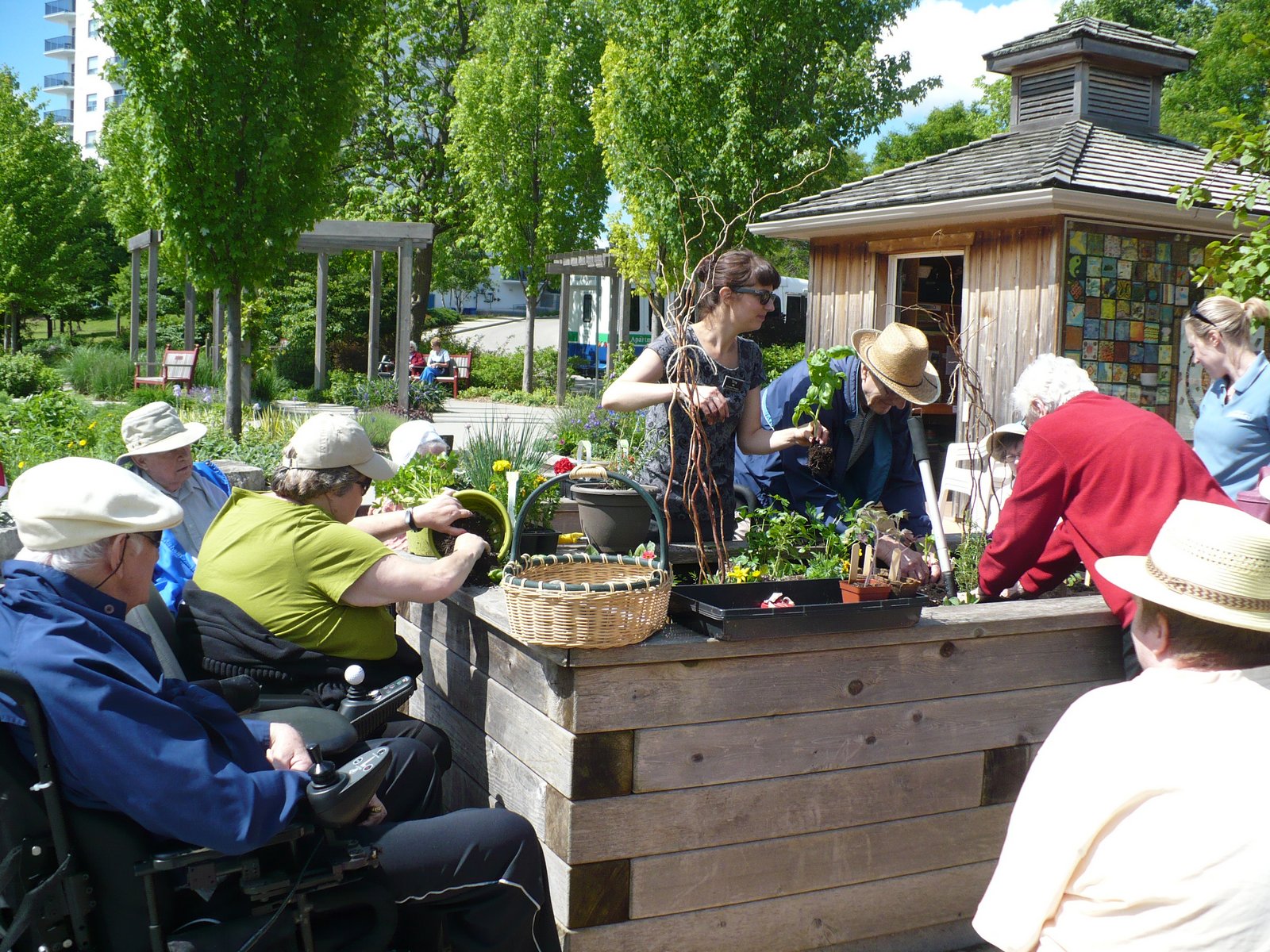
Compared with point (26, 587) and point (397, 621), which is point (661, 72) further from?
point (26, 587)

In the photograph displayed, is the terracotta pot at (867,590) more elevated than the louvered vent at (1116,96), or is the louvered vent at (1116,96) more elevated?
the louvered vent at (1116,96)

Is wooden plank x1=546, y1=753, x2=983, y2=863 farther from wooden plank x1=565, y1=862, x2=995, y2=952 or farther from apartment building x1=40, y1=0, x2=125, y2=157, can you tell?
apartment building x1=40, y1=0, x2=125, y2=157

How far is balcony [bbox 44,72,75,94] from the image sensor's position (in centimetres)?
8599

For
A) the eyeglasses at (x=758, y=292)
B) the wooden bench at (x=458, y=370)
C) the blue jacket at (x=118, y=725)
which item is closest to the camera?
the blue jacket at (x=118, y=725)

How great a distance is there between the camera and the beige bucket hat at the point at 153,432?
4.42m

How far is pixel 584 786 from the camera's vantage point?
274 cm

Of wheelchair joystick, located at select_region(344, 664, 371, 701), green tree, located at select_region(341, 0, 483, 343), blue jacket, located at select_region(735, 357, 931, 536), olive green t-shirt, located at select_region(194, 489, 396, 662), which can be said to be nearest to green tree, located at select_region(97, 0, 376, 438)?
blue jacket, located at select_region(735, 357, 931, 536)

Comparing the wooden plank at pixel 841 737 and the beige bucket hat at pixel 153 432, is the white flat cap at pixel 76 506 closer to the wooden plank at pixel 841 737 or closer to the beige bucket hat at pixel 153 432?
the wooden plank at pixel 841 737

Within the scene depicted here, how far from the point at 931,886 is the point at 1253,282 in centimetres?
402

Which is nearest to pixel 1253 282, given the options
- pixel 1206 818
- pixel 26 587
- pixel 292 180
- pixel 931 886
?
pixel 931 886

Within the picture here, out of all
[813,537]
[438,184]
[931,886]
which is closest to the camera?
[931,886]

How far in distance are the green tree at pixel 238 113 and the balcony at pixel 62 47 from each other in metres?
91.0

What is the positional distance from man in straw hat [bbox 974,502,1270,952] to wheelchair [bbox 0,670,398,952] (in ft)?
4.18

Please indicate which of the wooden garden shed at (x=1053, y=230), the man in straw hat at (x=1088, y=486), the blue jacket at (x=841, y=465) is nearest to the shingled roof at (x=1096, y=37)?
the wooden garden shed at (x=1053, y=230)
